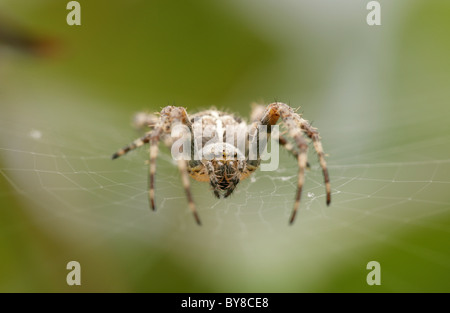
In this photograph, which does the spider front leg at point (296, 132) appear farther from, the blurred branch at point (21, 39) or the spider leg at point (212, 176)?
the blurred branch at point (21, 39)

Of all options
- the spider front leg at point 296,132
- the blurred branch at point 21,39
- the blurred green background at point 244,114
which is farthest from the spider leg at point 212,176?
the blurred branch at point 21,39

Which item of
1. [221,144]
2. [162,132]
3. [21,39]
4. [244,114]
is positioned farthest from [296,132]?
[244,114]

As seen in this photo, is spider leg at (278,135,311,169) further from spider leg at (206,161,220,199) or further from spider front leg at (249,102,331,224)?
spider leg at (206,161,220,199)

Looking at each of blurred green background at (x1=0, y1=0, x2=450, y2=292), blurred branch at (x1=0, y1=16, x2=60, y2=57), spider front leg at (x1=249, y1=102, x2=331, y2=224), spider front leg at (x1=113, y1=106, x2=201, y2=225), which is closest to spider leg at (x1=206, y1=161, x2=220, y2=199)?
spider front leg at (x1=113, y1=106, x2=201, y2=225)

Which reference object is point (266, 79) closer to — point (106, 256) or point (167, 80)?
point (167, 80)

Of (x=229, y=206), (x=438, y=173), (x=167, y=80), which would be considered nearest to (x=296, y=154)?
(x=229, y=206)

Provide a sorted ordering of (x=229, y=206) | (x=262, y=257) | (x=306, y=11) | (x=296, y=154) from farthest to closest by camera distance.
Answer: (x=306, y=11) → (x=229, y=206) → (x=262, y=257) → (x=296, y=154)
